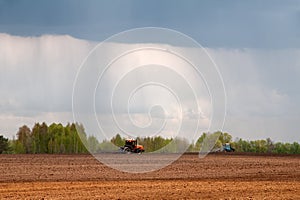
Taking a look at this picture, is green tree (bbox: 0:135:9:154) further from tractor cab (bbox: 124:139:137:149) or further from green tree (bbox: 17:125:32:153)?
tractor cab (bbox: 124:139:137:149)

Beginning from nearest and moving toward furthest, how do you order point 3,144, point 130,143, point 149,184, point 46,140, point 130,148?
1. point 149,184
2. point 130,148
3. point 130,143
4. point 3,144
5. point 46,140

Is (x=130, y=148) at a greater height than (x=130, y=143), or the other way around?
(x=130, y=143)

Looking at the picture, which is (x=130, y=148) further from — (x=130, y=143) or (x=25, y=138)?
(x=25, y=138)

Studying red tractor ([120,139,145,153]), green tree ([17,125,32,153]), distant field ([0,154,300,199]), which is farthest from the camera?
green tree ([17,125,32,153])

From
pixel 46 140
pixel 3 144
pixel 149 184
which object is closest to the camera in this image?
pixel 149 184

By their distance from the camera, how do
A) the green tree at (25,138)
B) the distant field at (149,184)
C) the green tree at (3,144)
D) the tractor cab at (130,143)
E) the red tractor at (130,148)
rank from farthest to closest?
the green tree at (25,138) → the green tree at (3,144) → the tractor cab at (130,143) → the red tractor at (130,148) → the distant field at (149,184)

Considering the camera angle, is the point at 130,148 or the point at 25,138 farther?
the point at 25,138

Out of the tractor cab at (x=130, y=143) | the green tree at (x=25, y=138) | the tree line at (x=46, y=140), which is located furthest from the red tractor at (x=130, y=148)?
the green tree at (x=25, y=138)

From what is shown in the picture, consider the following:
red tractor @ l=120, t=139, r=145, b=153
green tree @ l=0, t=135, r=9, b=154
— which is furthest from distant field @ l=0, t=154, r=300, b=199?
green tree @ l=0, t=135, r=9, b=154

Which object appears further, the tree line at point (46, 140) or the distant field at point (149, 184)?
the tree line at point (46, 140)

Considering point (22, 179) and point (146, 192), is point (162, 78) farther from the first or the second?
point (22, 179)

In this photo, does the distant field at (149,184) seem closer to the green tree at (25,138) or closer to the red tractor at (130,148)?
the red tractor at (130,148)

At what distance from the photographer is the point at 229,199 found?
96.1 ft

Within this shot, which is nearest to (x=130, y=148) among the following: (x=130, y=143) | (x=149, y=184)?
(x=130, y=143)
